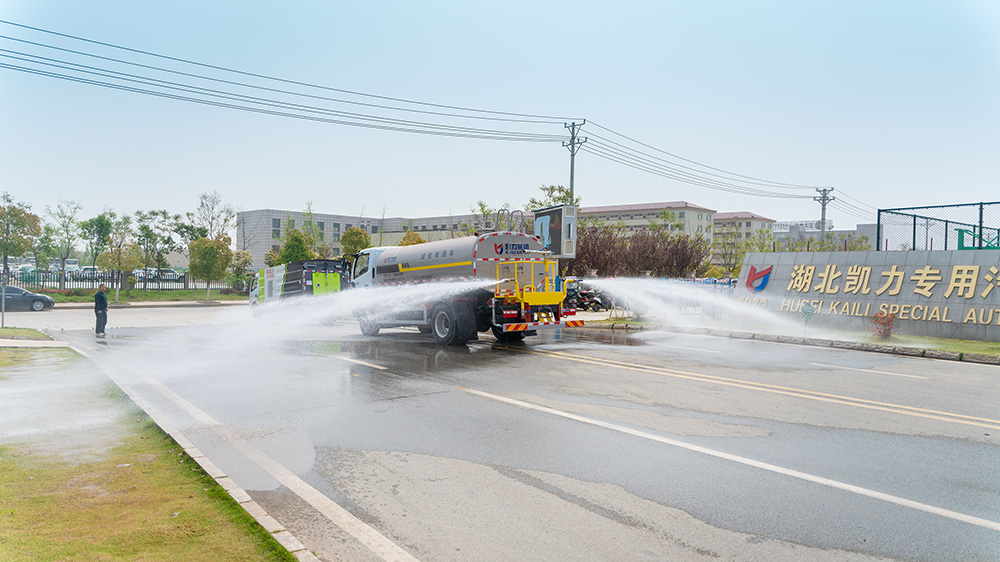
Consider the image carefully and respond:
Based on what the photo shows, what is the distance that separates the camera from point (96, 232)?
48.3 metres

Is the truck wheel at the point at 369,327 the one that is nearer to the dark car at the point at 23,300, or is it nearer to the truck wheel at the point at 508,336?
the truck wheel at the point at 508,336

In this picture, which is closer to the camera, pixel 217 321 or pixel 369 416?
pixel 369 416

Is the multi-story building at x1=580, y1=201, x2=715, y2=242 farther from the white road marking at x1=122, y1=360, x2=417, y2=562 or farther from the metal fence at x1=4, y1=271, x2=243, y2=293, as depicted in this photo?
the white road marking at x1=122, y1=360, x2=417, y2=562

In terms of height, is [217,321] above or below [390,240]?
below

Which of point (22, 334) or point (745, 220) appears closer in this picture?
point (22, 334)

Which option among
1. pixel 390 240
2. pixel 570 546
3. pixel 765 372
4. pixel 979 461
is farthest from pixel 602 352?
pixel 390 240

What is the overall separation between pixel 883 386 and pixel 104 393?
38.5 ft

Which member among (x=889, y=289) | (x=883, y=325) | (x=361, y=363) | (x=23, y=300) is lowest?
(x=23, y=300)

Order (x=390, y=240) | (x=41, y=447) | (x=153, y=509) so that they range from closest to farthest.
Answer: (x=153, y=509) < (x=41, y=447) < (x=390, y=240)

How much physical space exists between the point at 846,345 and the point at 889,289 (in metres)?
4.04

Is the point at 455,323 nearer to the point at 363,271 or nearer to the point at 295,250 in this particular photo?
the point at 363,271

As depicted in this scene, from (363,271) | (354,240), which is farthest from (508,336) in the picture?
(354,240)

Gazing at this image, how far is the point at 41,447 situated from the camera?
654 centimetres

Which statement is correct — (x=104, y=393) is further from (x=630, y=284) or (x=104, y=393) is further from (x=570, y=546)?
(x=630, y=284)
